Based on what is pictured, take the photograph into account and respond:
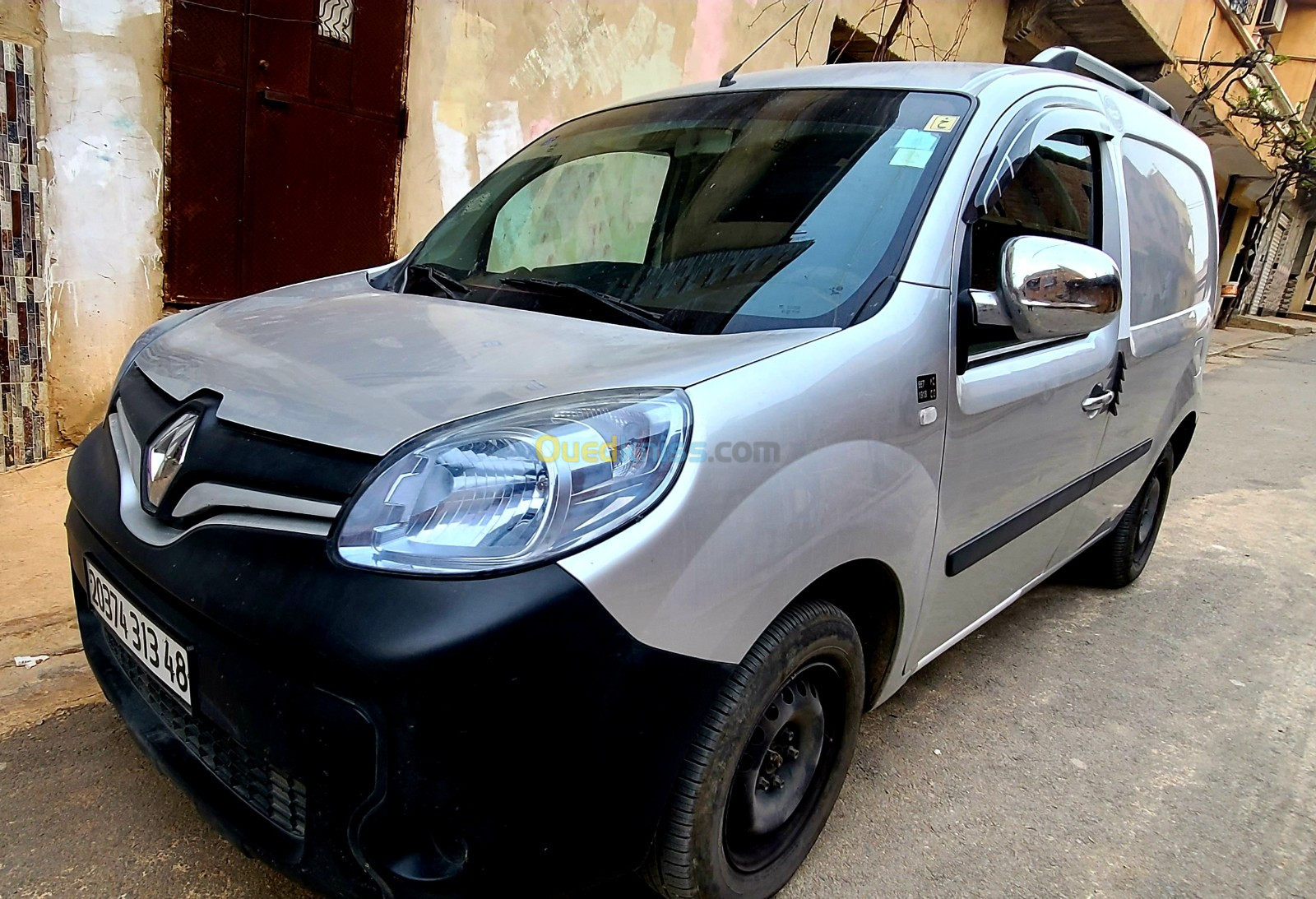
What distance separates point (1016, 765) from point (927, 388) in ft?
4.19

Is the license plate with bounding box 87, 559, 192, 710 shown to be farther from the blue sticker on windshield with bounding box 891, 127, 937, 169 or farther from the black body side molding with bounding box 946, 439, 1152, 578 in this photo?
the blue sticker on windshield with bounding box 891, 127, 937, 169

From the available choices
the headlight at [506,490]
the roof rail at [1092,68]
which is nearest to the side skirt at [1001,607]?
the headlight at [506,490]

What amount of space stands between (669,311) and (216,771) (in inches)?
47.5

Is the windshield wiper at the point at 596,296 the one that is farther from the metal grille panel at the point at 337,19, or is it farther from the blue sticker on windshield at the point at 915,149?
the metal grille panel at the point at 337,19

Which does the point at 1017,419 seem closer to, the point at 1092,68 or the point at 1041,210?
the point at 1041,210


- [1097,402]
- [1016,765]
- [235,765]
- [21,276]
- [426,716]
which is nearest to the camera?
[426,716]

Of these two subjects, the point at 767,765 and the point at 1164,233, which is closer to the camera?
the point at 767,765

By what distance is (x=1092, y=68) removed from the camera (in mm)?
3055

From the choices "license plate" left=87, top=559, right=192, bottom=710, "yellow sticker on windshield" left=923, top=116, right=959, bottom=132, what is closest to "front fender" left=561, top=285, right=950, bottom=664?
"yellow sticker on windshield" left=923, top=116, right=959, bottom=132

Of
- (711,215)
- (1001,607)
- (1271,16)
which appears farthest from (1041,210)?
(1271,16)

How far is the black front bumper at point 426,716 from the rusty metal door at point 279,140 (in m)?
3.34

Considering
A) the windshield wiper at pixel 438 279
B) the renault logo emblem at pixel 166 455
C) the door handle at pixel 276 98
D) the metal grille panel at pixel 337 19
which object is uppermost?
the metal grille panel at pixel 337 19

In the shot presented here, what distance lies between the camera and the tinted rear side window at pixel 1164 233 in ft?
9.26

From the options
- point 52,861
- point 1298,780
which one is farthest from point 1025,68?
point 52,861
